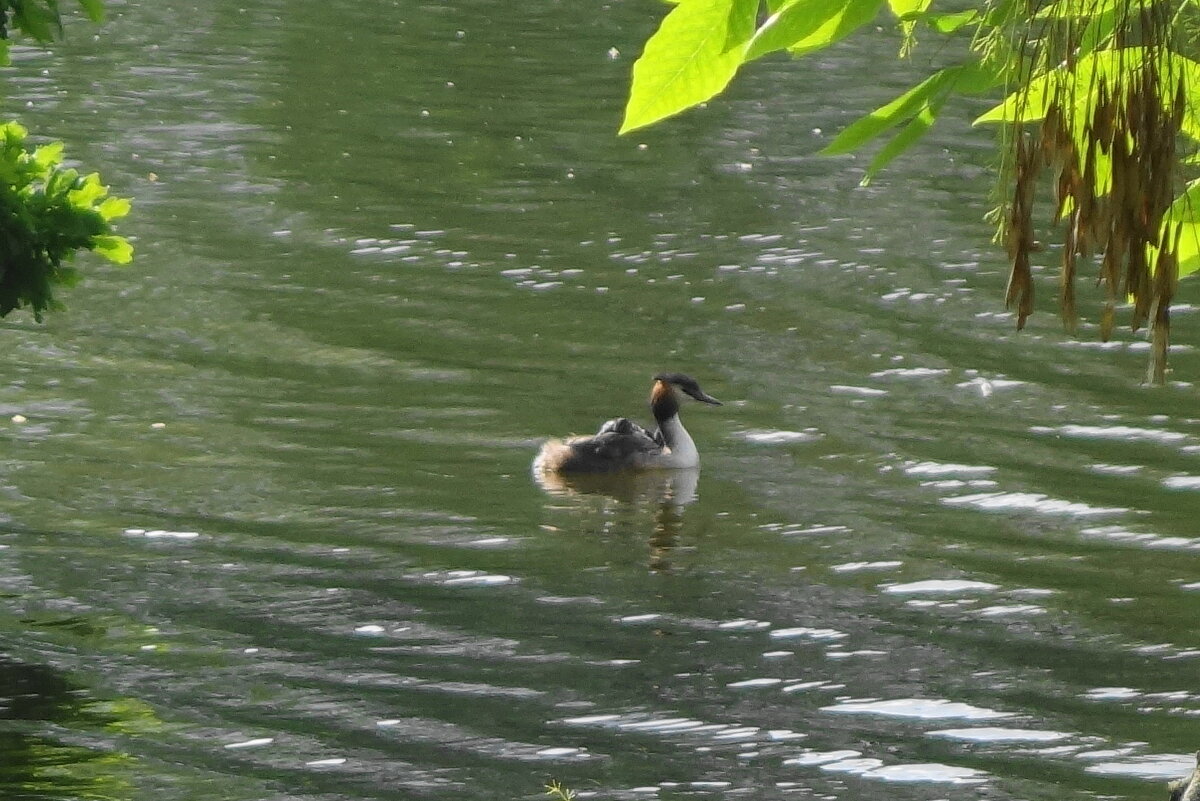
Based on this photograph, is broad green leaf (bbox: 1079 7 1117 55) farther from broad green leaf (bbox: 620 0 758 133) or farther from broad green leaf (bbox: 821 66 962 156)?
broad green leaf (bbox: 620 0 758 133)

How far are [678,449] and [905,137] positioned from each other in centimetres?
1077

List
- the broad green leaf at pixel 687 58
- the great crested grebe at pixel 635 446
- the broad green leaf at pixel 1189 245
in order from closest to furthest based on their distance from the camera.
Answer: the broad green leaf at pixel 687 58 → the broad green leaf at pixel 1189 245 → the great crested grebe at pixel 635 446

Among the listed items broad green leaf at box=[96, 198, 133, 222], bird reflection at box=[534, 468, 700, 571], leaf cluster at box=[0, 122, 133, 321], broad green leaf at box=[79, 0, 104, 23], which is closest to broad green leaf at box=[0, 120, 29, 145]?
leaf cluster at box=[0, 122, 133, 321]

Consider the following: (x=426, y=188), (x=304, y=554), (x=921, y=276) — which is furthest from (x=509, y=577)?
(x=426, y=188)

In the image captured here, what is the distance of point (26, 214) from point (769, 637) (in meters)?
4.30

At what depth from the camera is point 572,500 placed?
1290 centimetres

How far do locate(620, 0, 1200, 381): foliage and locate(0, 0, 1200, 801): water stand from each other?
17.3 ft

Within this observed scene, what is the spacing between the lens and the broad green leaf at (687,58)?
8.30 ft

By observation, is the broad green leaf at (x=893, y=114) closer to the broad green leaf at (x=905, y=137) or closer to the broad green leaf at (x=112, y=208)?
the broad green leaf at (x=905, y=137)

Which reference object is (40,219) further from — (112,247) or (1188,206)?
(1188,206)

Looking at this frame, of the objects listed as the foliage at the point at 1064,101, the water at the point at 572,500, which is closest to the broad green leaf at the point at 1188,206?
the foliage at the point at 1064,101

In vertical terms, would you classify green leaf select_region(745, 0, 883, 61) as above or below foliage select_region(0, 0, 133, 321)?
above

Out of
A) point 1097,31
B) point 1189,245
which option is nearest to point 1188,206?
point 1189,245

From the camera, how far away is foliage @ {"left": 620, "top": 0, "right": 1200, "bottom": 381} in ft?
8.35
